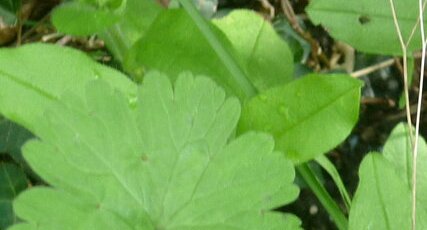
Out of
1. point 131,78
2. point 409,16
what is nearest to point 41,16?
point 131,78

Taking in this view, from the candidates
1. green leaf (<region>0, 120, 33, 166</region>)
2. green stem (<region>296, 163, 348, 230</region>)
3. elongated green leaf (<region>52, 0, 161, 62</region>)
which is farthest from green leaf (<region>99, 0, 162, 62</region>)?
green stem (<region>296, 163, 348, 230</region>)

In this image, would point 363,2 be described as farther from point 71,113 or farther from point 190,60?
point 71,113

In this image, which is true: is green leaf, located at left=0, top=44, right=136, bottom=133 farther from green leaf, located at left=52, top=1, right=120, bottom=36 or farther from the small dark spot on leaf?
the small dark spot on leaf

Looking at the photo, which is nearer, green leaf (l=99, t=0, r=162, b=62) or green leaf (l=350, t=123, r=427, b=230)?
green leaf (l=350, t=123, r=427, b=230)

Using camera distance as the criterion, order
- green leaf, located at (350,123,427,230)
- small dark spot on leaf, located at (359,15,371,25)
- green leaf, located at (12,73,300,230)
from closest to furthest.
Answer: green leaf, located at (12,73,300,230) < green leaf, located at (350,123,427,230) < small dark spot on leaf, located at (359,15,371,25)


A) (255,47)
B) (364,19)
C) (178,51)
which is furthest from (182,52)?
(364,19)

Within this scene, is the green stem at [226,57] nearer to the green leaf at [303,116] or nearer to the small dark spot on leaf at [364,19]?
the green leaf at [303,116]

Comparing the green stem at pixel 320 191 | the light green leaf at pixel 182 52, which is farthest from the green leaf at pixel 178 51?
the green stem at pixel 320 191
